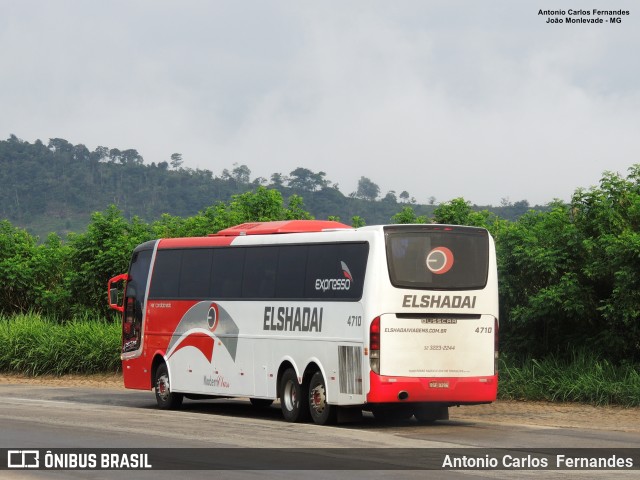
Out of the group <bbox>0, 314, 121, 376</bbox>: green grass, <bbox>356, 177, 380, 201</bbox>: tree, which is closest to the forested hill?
<bbox>356, 177, 380, 201</bbox>: tree

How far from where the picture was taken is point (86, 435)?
17141 mm

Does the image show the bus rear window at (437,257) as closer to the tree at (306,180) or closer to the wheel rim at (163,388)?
the wheel rim at (163,388)

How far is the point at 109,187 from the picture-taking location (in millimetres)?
152000

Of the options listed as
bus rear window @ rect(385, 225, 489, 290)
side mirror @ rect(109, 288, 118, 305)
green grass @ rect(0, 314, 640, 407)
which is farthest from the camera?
side mirror @ rect(109, 288, 118, 305)

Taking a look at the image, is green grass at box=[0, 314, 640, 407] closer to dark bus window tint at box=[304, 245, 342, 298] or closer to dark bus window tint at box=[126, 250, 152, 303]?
dark bus window tint at box=[304, 245, 342, 298]

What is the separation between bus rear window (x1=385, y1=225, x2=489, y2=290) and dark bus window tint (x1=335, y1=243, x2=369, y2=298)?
446 millimetres

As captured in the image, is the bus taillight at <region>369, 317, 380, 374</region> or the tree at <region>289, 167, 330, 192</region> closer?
the bus taillight at <region>369, 317, 380, 374</region>

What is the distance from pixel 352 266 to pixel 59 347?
16967 millimetres

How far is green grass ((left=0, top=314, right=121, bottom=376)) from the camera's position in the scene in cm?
3356

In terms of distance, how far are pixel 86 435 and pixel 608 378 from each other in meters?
10.1

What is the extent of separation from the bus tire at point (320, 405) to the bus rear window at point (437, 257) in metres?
2.26

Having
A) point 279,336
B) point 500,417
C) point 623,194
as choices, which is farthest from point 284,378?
point 623,194

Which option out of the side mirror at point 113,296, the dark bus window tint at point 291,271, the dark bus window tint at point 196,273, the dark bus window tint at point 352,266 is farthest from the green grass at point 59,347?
the dark bus window tint at point 352,266

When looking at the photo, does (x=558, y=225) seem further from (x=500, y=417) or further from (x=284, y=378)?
(x=284, y=378)
